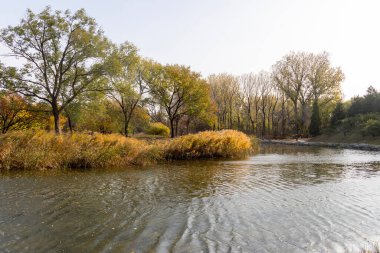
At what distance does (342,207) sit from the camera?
903cm

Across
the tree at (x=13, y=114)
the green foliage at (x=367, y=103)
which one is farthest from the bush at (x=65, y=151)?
the green foliage at (x=367, y=103)

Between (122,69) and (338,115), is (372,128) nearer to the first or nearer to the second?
(338,115)

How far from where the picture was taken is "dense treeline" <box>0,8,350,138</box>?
25.5m

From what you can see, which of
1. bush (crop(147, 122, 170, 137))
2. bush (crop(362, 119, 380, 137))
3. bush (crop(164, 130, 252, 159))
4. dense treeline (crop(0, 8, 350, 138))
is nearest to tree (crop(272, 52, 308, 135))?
dense treeline (crop(0, 8, 350, 138))

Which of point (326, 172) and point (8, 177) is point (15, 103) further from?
point (326, 172)

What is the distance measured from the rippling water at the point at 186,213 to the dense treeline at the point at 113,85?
569 inches

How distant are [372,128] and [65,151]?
112ft

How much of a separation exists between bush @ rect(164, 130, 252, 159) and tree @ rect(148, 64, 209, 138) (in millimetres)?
17082

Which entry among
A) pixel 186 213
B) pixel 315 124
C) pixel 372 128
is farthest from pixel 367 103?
pixel 186 213

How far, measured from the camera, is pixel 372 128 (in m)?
36.1

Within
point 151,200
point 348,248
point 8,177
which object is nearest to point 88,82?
point 8,177

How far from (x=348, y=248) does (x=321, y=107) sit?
2226 inches

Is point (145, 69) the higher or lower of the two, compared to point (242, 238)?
higher

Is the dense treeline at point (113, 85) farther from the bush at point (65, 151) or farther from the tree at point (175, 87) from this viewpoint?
the bush at point (65, 151)
